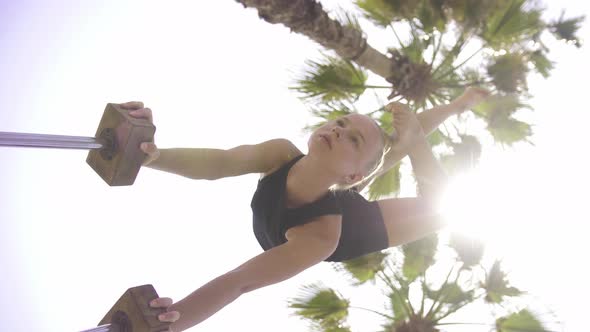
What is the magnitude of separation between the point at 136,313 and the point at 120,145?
1.83 feet

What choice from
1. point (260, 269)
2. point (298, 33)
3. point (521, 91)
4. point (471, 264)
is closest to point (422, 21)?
point (521, 91)

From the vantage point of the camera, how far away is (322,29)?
4281 millimetres

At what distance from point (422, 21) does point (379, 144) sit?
2.94 meters

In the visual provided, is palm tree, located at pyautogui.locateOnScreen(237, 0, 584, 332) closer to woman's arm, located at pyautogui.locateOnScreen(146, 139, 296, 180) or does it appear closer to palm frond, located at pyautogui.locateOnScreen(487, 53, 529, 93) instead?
palm frond, located at pyautogui.locateOnScreen(487, 53, 529, 93)

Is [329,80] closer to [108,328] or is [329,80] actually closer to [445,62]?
Result: [445,62]

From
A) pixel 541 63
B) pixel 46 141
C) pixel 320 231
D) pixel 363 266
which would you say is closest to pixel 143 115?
pixel 46 141

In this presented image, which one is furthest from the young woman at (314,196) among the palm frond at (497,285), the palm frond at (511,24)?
the palm frond at (497,285)

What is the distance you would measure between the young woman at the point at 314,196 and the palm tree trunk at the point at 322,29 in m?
1.32

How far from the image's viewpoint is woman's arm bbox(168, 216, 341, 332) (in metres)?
1.69

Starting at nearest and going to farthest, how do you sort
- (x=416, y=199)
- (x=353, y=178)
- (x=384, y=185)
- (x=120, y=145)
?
(x=120, y=145) < (x=353, y=178) < (x=416, y=199) < (x=384, y=185)

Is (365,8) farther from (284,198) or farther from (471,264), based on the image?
(284,198)

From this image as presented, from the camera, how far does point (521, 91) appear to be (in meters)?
5.20

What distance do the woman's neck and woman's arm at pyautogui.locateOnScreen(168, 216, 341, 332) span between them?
17 cm

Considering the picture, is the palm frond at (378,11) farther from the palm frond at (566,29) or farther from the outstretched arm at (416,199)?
the outstretched arm at (416,199)
